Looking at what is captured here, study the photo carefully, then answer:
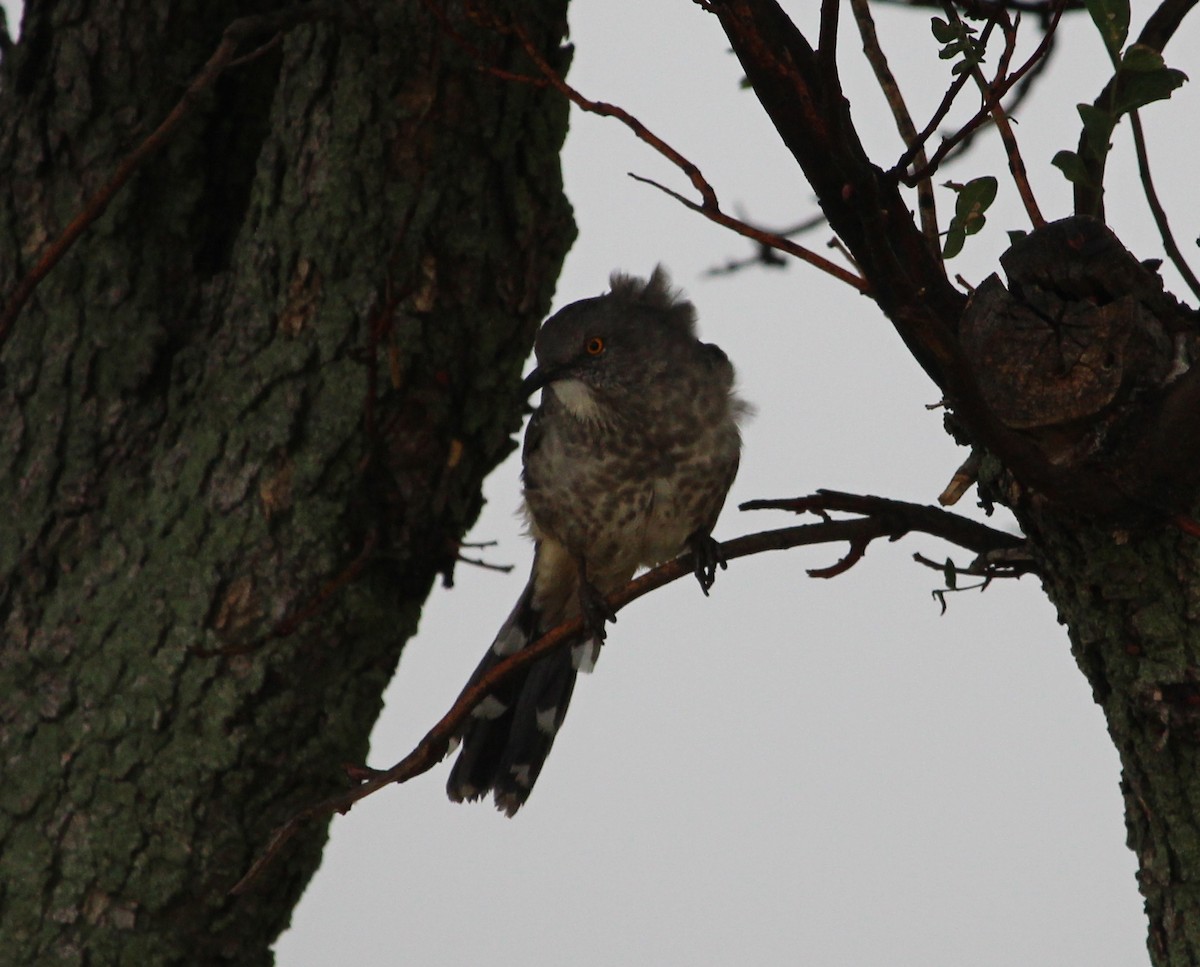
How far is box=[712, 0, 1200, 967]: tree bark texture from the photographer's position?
7.18 feet

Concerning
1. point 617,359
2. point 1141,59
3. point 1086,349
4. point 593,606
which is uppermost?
point 617,359

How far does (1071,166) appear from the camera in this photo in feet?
7.54

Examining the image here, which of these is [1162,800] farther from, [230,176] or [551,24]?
[230,176]

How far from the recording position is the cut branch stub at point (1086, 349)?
7.26ft

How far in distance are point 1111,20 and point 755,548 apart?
1062 millimetres

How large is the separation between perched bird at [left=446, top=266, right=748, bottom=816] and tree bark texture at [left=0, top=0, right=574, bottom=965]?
0.56 m

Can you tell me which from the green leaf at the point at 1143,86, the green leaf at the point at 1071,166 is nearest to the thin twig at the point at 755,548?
the green leaf at the point at 1071,166

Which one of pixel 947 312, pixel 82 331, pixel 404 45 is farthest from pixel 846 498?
pixel 82 331

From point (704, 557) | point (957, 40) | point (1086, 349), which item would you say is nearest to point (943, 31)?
point (957, 40)

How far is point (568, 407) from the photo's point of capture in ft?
14.8

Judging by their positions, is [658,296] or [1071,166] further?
[658,296]

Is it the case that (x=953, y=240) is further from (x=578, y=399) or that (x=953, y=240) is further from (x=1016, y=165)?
(x=578, y=399)

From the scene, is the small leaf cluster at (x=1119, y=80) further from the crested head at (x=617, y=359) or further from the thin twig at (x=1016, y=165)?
the crested head at (x=617, y=359)

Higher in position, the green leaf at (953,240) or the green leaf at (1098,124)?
the green leaf at (1098,124)
